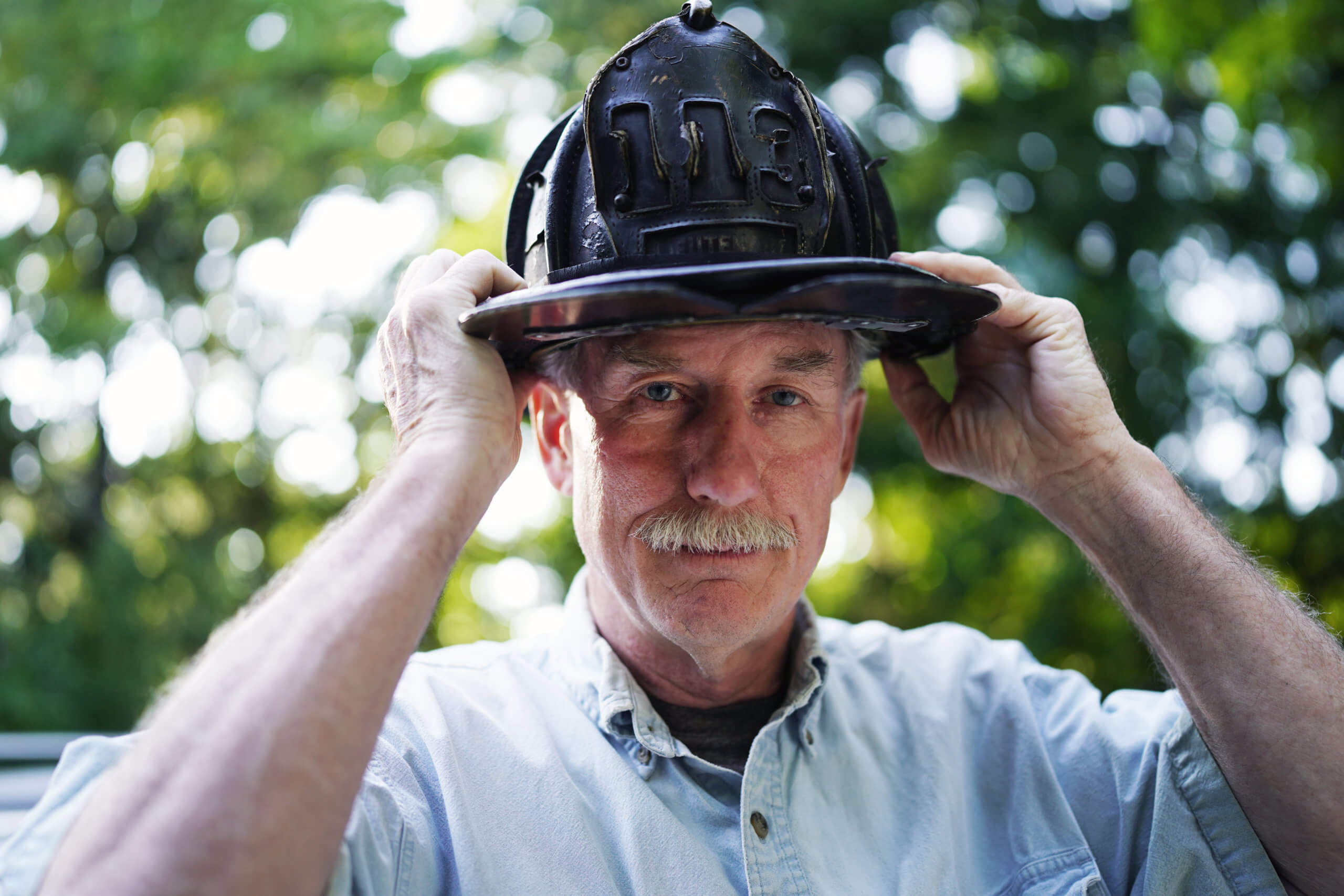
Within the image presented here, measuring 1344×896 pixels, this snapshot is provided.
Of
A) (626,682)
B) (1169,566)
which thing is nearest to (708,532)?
(626,682)

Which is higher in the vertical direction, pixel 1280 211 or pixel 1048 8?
pixel 1048 8

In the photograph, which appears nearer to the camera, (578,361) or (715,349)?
(715,349)

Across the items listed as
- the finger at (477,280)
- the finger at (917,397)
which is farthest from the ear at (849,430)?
the finger at (477,280)

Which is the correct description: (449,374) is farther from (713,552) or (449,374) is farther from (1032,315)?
(1032,315)

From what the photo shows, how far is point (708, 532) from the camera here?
2.12m

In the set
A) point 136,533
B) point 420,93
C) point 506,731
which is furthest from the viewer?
point 136,533

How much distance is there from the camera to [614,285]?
69.5 inches

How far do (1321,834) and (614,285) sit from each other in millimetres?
1760

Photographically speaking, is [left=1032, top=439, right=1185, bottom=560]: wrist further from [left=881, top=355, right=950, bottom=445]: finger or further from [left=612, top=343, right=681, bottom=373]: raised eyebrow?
[left=612, top=343, right=681, bottom=373]: raised eyebrow

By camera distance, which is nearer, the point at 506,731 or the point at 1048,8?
the point at 506,731

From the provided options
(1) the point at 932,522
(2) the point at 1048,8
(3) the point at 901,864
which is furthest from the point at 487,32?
(3) the point at 901,864

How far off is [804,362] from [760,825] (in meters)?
0.95

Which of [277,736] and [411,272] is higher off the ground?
[411,272]

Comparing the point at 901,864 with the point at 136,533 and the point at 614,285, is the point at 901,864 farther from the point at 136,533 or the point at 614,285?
the point at 136,533
